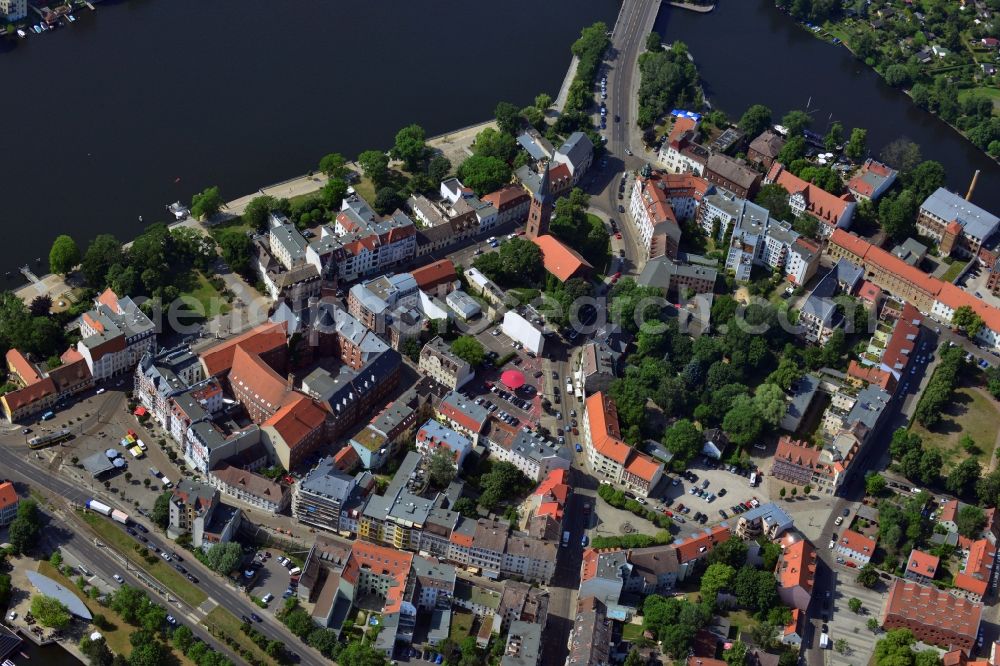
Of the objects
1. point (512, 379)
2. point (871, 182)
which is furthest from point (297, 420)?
point (871, 182)

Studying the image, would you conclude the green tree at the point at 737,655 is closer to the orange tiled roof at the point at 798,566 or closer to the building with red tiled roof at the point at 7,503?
the orange tiled roof at the point at 798,566

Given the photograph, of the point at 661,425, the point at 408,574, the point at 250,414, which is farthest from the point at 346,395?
the point at 661,425

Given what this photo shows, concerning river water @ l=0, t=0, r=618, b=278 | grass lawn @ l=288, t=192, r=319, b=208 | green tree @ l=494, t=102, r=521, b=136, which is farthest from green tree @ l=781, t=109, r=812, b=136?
grass lawn @ l=288, t=192, r=319, b=208

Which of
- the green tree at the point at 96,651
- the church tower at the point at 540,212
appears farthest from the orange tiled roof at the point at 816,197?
the green tree at the point at 96,651

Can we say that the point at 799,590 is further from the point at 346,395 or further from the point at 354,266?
the point at 354,266

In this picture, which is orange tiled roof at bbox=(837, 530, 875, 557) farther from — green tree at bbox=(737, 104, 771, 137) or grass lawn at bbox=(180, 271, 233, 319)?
green tree at bbox=(737, 104, 771, 137)
